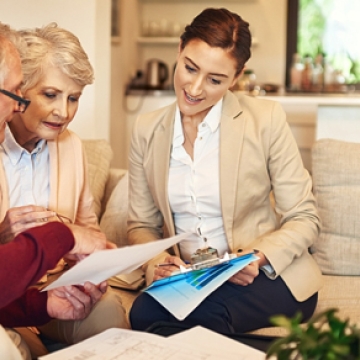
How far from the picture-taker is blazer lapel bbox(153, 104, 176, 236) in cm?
204

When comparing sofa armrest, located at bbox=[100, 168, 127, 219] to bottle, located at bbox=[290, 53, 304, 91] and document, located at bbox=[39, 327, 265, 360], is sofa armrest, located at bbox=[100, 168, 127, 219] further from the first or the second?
bottle, located at bbox=[290, 53, 304, 91]

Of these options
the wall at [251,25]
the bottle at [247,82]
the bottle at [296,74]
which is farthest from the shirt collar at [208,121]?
the bottle at [296,74]

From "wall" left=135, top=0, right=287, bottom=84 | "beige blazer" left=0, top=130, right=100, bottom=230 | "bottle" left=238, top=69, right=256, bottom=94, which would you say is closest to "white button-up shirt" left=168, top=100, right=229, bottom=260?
"beige blazer" left=0, top=130, right=100, bottom=230

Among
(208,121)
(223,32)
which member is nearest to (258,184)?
(208,121)

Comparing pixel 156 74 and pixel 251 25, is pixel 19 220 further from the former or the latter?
pixel 251 25

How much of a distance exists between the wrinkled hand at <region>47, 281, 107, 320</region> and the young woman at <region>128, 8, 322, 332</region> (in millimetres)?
222

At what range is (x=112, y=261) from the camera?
134 centimetres

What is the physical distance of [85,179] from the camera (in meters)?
2.04

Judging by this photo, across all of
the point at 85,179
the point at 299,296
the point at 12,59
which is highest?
the point at 12,59

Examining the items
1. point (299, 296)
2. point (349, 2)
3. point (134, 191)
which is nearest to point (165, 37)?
point (349, 2)

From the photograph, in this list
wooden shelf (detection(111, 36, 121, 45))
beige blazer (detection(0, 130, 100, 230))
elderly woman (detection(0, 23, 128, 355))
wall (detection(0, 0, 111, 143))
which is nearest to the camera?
elderly woman (detection(0, 23, 128, 355))

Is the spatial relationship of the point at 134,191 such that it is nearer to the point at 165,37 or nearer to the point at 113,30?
the point at 113,30

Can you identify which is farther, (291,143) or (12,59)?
(291,143)

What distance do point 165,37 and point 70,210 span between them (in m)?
4.14
